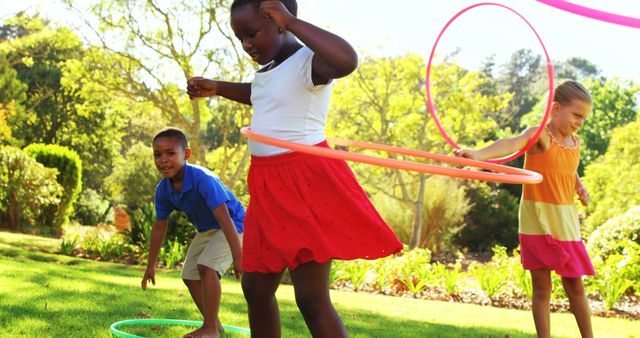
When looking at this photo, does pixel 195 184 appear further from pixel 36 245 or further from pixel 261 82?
pixel 36 245

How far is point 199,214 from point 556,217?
2281mm

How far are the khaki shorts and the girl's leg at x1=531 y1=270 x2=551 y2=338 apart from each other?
1937 mm

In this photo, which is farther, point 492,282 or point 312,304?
point 492,282

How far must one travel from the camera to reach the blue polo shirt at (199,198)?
14.8 feet

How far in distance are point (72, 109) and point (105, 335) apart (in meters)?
23.6

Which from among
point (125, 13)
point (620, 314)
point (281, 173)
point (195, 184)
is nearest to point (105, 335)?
point (195, 184)

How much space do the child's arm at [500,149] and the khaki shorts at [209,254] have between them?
1569 mm

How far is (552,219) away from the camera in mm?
4801

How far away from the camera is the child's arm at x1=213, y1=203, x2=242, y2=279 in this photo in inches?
163

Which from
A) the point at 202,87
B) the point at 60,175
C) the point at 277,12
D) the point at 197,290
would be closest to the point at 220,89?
the point at 202,87

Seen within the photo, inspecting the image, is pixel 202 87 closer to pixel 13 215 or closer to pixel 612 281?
pixel 612 281

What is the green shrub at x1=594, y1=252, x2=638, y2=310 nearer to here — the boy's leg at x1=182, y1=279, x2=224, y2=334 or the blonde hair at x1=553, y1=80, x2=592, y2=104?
the blonde hair at x1=553, y1=80, x2=592, y2=104

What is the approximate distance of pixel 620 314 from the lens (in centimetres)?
824

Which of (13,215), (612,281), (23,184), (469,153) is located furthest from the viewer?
(13,215)
